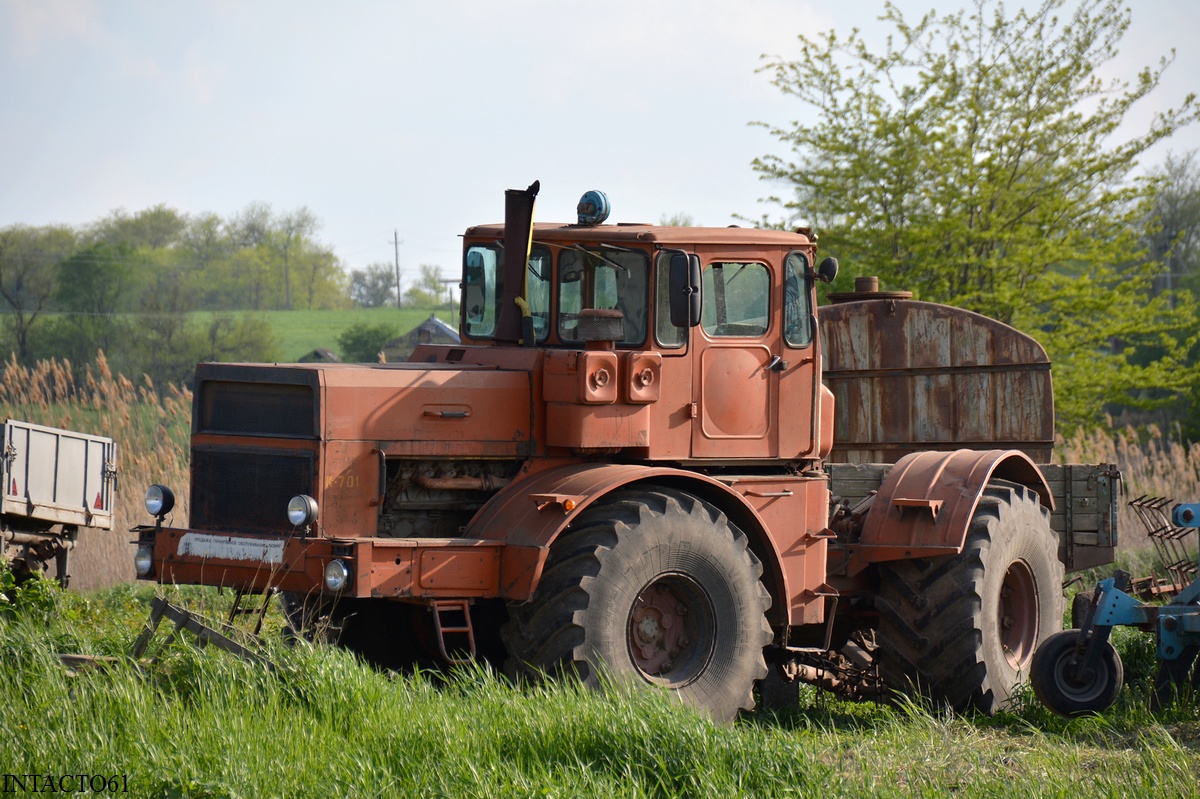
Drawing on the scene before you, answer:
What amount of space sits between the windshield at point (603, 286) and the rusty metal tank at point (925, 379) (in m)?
4.37

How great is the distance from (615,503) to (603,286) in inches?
49.3

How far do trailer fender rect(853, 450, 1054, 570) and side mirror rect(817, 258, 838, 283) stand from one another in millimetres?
1421

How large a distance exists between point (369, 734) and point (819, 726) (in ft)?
9.30

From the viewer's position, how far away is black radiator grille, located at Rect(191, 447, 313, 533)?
6.75m

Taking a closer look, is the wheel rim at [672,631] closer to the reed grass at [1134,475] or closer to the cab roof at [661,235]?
the cab roof at [661,235]

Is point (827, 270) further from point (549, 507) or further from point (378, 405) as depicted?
point (378, 405)

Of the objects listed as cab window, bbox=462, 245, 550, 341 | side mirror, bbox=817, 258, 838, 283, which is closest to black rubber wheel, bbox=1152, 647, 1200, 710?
side mirror, bbox=817, 258, 838, 283

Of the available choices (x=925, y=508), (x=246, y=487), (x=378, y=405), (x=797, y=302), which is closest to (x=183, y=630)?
(x=246, y=487)

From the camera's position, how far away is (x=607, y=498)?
22.7 ft

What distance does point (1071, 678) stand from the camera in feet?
23.6

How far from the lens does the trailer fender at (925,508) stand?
791 centimetres

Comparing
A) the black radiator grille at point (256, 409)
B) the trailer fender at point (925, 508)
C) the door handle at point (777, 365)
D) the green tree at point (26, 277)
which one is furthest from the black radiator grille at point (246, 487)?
the green tree at point (26, 277)

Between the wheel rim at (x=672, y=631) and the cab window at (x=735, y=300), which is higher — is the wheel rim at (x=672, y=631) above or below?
below

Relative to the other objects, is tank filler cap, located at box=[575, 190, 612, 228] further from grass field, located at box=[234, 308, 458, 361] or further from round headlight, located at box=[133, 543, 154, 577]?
grass field, located at box=[234, 308, 458, 361]
